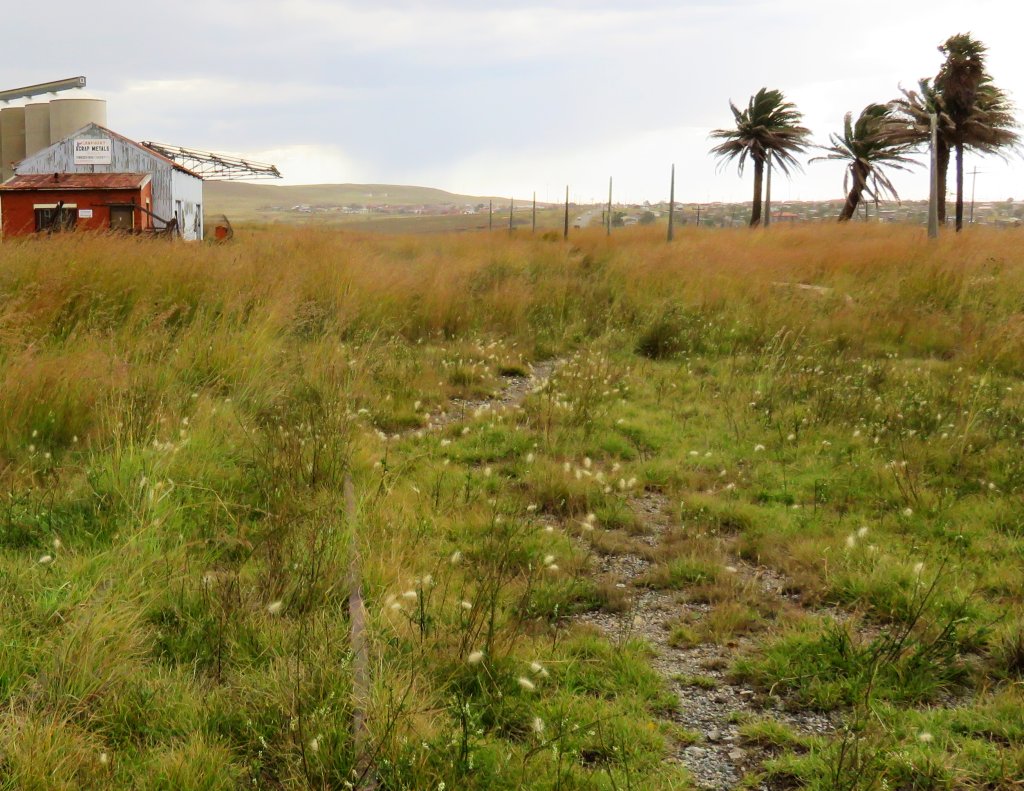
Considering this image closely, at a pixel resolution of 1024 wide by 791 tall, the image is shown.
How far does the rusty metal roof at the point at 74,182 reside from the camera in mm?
24812

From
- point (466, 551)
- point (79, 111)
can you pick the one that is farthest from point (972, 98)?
point (79, 111)

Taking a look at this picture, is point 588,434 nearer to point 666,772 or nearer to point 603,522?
point 603,522

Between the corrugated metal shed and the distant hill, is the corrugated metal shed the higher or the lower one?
the lower one

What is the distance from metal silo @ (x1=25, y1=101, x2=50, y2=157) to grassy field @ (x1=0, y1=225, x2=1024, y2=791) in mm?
31937

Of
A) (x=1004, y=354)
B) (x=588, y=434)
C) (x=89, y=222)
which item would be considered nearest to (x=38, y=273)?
(x=588, y=434)

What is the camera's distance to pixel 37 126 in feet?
123

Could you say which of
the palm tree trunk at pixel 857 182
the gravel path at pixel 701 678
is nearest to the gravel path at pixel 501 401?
the gravel path at pixel 701 678

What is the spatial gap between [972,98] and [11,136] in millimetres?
39229

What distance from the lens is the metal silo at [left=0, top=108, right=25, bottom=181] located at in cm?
4000

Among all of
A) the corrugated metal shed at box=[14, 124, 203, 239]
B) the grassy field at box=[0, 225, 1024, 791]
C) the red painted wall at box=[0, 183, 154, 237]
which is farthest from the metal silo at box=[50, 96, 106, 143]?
the grassy field at box=[0, 225, 1024, 791]

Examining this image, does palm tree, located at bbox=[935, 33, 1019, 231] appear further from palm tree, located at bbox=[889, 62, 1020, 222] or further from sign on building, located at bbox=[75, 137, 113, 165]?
sign on building, located at bbox=[75, 137, 113, 165]

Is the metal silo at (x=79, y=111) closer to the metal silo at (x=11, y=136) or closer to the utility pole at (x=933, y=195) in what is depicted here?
the metal silo at (x=11, y=136)

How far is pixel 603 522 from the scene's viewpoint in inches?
225

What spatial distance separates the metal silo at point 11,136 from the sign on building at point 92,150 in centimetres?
1615
